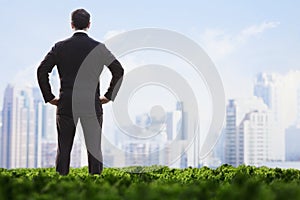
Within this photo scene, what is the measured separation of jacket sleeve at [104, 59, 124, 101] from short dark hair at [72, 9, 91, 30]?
1.59 ft

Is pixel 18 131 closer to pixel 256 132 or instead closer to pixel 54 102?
pixel 256 132

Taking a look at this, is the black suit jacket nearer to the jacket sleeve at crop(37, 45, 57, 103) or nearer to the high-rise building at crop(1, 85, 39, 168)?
the jacket sleeve at crop(37, 45, 57, 103)

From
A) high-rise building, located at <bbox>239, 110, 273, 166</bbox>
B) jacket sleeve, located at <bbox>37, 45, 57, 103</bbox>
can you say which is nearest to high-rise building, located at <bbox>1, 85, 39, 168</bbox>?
high-rise building, located at <bbox>239, 110, 273, 166</bbox>

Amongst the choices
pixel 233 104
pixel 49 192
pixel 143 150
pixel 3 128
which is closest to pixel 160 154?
pixel 143 150

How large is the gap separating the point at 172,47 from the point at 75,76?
2009mm

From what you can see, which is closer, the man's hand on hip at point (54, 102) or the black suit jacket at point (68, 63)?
the black suit jacket at point (68, 63)

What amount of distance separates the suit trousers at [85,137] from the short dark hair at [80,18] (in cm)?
94

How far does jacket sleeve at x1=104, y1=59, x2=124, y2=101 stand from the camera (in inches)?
216

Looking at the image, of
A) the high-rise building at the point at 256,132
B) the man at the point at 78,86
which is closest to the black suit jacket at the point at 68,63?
the man at the point at 78,86

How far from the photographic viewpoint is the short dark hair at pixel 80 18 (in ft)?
17.7

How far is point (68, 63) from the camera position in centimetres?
535

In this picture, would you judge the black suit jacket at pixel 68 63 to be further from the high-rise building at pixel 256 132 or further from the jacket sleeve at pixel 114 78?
the high-rise building at pixel 256 132

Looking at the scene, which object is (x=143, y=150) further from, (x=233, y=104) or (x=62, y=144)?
(x=233, y=104)

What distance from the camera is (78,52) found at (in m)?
5.35
